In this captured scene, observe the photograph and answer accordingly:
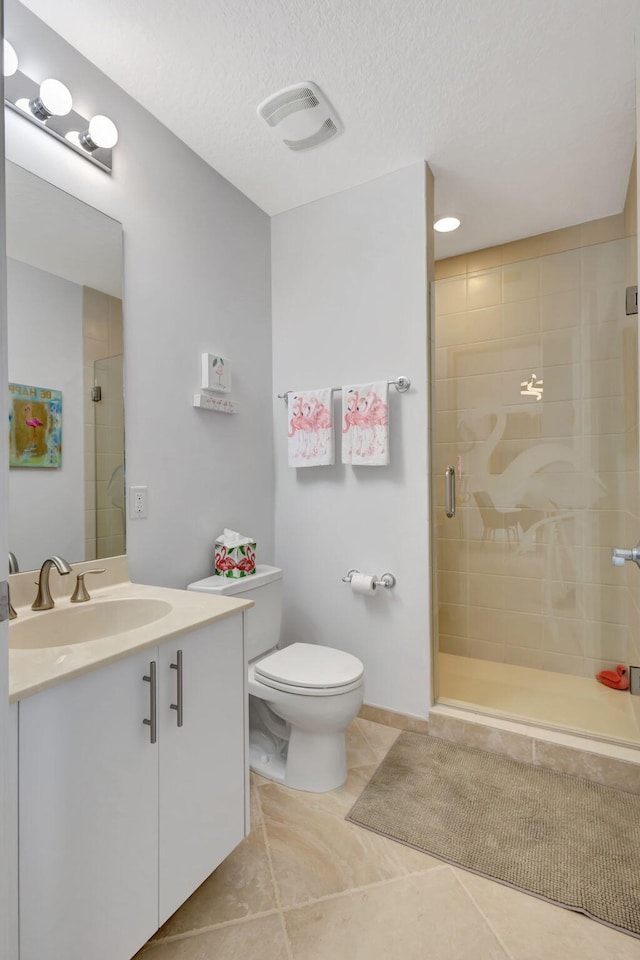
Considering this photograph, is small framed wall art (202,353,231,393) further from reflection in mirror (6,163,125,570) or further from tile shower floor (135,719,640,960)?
tile shower floor (135,719,640,960)

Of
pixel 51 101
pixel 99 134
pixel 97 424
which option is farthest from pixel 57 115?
pixel 97 424

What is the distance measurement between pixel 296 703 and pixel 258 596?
47cm

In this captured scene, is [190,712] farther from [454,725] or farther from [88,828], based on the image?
[454,725]

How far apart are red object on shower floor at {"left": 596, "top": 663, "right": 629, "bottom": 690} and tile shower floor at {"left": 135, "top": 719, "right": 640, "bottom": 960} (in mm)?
1212

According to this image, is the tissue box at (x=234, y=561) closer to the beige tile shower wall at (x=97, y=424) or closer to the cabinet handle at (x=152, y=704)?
the beige tile shower wall at (x=97, y=424)

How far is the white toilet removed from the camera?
5.34 ft

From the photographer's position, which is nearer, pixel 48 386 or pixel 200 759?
pixel 200 759

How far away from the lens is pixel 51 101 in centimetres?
141

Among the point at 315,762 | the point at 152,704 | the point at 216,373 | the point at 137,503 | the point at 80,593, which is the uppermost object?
the point at 216,373

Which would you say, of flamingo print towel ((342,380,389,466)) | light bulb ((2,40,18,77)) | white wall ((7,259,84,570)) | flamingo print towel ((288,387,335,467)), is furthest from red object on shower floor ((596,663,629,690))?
light bulb ((2,40,18,77))

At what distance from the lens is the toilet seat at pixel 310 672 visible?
161 cm

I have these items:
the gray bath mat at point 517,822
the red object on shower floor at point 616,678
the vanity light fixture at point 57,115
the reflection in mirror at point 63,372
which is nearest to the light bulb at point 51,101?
the vanity light fixture at point 57,115

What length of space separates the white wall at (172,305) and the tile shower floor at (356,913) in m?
0.97

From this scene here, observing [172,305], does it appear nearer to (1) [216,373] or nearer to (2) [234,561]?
(1) [216,373]
